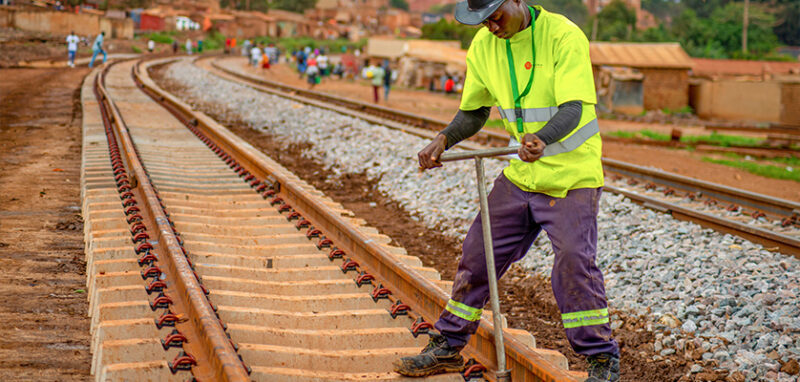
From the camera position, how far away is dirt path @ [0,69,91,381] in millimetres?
4035

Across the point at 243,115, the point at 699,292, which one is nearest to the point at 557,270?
the point at 699,292

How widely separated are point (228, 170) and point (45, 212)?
2764mm

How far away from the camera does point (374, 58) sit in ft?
145

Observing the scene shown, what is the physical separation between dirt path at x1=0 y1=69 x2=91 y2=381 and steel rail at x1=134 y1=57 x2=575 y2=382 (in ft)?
5.73

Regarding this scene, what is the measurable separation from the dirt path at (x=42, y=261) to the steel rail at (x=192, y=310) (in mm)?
501

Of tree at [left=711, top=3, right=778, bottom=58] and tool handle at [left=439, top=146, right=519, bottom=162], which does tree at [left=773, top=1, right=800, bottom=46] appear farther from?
tool handle at [left=439, top=146, right=519, bottom=162]

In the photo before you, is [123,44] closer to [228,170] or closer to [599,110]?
[599,110]

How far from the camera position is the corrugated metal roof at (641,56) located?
27.9 m

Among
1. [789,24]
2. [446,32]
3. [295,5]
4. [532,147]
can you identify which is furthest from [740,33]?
[295,5]

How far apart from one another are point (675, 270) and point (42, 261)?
4.55 m

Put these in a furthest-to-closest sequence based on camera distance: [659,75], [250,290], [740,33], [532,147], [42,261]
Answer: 1. [740,33]
2. [659,75]
3. [42,261]
4. [250,290]
5. [532,147]

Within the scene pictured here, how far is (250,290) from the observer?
5.07 meters

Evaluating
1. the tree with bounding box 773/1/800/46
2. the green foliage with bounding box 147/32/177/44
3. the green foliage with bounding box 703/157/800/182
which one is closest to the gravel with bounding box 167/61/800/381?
the green foliage with bounding box 703/157/800/182

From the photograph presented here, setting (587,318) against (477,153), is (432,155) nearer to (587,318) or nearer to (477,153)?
(477,153)
